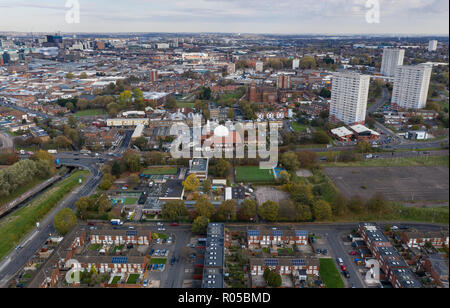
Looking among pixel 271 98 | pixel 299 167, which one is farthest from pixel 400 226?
pixel 271 98

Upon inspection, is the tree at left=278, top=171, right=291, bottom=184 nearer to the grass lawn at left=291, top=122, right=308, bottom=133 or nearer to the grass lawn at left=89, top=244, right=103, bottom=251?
the grass lawn at left=291, top=122, right=308, bottom=133

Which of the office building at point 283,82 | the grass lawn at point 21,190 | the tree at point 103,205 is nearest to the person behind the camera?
the tree at point 103,205

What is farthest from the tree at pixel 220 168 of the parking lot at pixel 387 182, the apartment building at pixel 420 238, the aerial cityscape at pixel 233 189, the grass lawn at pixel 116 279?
the apartment building at pixel 420 238

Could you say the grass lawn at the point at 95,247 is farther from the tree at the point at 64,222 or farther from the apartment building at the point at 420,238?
the apartment building at the point at 420,238

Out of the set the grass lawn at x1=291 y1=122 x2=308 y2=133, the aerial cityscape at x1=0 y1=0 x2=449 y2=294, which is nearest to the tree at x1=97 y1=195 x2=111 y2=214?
the aerial cityscape at x1=0 y1=0 x2=449 y2=294

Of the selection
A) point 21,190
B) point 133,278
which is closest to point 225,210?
point 133,278
